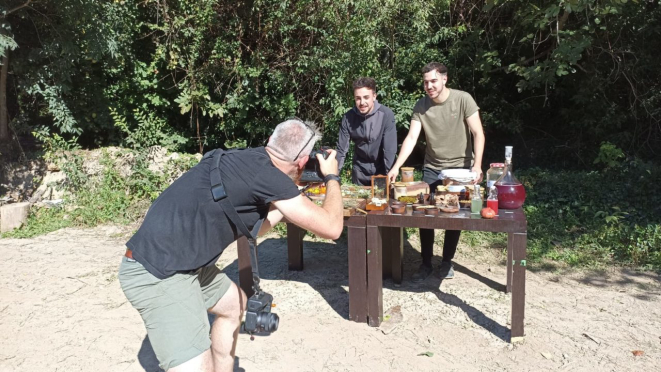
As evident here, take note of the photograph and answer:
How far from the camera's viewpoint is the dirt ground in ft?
11.1

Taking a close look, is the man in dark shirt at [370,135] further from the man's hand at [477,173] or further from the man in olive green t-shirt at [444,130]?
the man's hand at [477,173]

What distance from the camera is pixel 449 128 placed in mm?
4363

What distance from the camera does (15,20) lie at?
7.22 meters

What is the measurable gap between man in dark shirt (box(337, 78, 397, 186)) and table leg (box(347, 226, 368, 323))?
1098 millimetres

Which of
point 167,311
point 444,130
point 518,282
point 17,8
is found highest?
point 17,8

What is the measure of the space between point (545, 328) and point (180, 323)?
2.58m

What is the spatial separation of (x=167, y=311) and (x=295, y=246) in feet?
8.95

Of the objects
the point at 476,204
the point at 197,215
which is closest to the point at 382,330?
the point at 476,204

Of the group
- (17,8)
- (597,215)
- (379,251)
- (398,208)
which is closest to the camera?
(398,208)

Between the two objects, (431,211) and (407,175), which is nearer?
(431,211)

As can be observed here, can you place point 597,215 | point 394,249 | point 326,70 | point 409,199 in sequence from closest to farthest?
point 409,199, point 394,249, point 597,215, point 326,70

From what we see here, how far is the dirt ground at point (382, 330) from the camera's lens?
3.37 m

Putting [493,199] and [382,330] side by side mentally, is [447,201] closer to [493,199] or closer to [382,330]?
[493,199]

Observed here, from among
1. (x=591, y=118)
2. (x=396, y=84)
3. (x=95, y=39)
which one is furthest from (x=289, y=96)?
(x=591, y=118)
